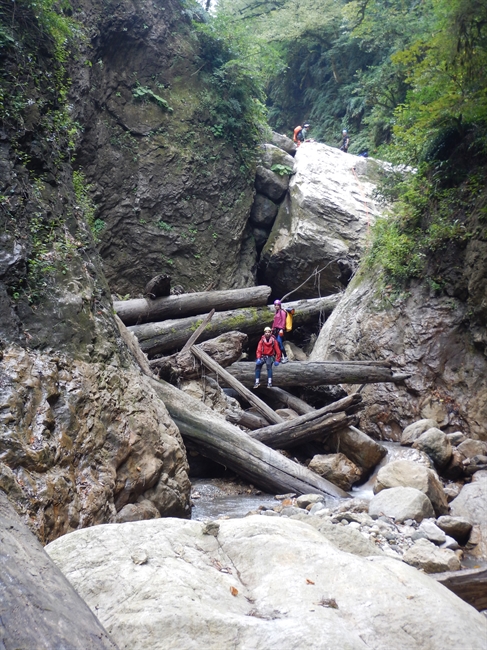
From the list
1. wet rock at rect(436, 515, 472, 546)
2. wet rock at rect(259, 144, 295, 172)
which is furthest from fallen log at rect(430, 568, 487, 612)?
wet rock at rect(259, 144, 295, 172)

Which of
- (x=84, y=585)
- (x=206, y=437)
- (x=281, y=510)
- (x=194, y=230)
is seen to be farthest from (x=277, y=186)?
(x=84, y=585)

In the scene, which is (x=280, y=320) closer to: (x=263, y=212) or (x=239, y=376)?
(x=239, y=376)

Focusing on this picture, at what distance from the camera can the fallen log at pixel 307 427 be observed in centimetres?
880

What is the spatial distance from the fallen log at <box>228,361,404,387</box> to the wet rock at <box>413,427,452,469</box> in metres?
2.23

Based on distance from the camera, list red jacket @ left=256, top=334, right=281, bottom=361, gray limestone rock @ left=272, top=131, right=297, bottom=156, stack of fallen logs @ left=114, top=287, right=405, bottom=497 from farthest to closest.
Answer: gray limestone rock @ left=272, top=131, right=297, bottom=156, red jacket @ left=256, top=334, right=281, bottom=361, stack of fallen logs @ left=114, top=287, right=405, bottom=497

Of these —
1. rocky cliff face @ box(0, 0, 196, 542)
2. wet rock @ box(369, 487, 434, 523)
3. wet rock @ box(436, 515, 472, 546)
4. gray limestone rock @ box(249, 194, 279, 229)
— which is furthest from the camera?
gray limestone rock @ box(249, 194, 279, 229)

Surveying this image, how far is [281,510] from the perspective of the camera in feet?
21.7

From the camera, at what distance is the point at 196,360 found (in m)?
10.2

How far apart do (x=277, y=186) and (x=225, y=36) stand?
569 cm

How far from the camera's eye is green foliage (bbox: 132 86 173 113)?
15828mm

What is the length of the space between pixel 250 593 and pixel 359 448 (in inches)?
274

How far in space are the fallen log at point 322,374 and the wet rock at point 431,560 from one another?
6026 mm

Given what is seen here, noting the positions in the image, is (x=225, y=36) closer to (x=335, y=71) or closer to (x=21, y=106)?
(x=335, y=71)

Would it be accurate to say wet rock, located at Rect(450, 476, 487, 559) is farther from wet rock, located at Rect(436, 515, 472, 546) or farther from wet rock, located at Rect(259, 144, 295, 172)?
wet rock, located at Rect(259, 144, 295, 172)
